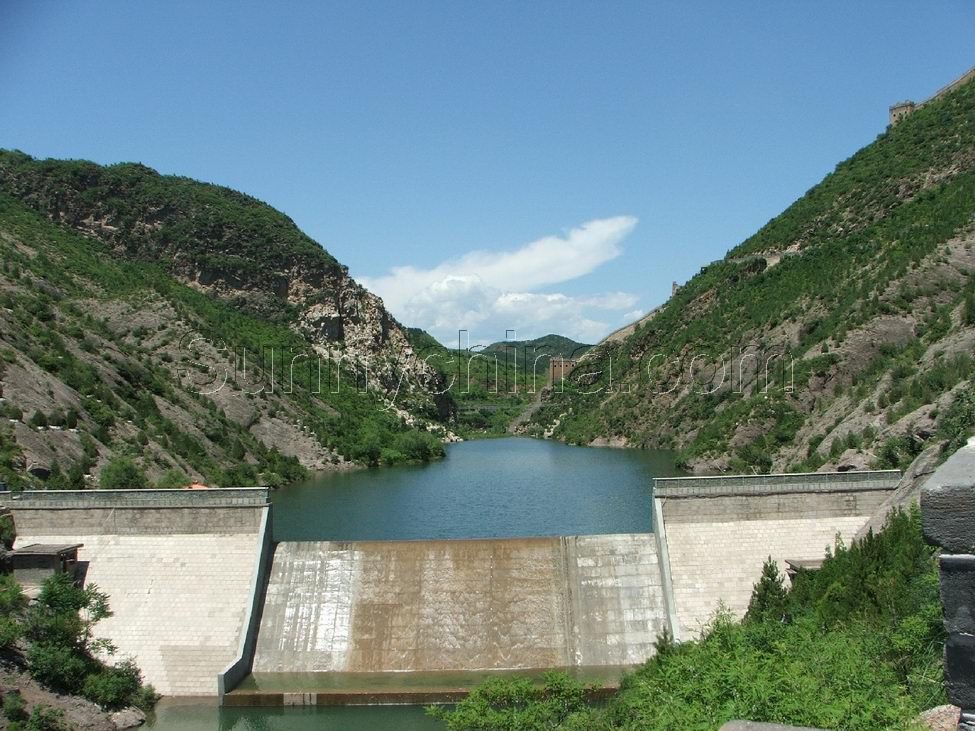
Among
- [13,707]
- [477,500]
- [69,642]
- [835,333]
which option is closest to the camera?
[13,707]

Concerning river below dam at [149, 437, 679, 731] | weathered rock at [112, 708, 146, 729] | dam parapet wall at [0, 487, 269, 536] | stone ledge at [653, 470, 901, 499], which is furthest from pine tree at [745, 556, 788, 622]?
weathered rock at [112, 708, 146, 729]

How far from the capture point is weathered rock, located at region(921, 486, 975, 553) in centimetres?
466

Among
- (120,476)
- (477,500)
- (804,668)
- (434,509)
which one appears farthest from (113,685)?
(477,500)

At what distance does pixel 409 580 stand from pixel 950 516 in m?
23.2

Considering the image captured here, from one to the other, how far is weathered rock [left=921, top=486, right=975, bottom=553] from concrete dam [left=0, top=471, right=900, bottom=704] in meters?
20.8

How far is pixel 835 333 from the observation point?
61.2m

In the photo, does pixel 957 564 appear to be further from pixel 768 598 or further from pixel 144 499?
pixel 144 499

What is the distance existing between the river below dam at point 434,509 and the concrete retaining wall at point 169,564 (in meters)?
1.54

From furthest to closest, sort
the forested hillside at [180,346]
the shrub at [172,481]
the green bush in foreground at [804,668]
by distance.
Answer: the forested hillside at [180,346], the shrub at [172,481], the green bush in foreground at [804,668]

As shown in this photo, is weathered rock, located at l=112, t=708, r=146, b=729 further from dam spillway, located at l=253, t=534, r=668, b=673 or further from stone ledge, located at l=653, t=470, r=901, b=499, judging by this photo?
stone ledge, located at l=653, t=470, r=901, b=499

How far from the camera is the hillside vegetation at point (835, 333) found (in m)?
43.1

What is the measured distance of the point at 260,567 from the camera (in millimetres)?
26203

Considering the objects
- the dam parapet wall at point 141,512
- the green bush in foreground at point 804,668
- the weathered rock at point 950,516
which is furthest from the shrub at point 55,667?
the weathered rock at point 950,516

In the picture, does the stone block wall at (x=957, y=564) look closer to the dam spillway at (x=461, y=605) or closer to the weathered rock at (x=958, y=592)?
the weathered rock at (x=958, y=592)
